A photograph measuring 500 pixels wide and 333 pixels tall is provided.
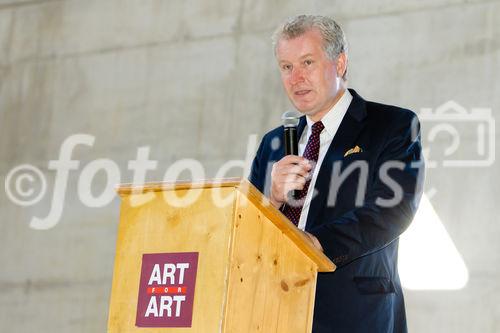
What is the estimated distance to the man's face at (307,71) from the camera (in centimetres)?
266

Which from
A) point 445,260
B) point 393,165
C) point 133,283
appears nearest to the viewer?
point 133,283

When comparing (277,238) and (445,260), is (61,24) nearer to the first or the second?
(445,260)

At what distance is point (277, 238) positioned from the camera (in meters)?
2.13

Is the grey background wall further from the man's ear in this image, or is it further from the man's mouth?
the man's mouth

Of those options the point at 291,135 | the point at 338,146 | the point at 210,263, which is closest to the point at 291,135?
the point at 291,135

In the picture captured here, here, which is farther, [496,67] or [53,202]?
[53,202]

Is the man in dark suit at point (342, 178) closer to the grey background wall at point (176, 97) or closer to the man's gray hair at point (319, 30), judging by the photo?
the man's gray hair at point (319, 30)

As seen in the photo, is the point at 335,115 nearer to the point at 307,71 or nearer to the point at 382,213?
the point at 307,71

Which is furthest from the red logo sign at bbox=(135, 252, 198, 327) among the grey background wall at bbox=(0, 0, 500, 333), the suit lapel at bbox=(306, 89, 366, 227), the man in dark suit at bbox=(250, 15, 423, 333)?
the grey background wall at bbox=(0, 0, 500, 333)

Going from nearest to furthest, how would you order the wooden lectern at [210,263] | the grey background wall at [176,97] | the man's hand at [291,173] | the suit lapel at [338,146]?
the wooden lectern at [210,263] → the man's hand at [291,173] → the suit lapel at [338,146] → the grey background wall at [176,97]

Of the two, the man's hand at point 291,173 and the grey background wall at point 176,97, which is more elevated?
the grey background wall at point 176,97

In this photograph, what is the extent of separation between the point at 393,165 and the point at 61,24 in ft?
14.0

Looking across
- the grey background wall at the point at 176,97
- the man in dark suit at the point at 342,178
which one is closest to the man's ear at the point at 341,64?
the man in dark suit at the point at 342,178

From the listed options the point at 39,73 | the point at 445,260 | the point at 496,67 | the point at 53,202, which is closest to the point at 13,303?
the point at 53,202
